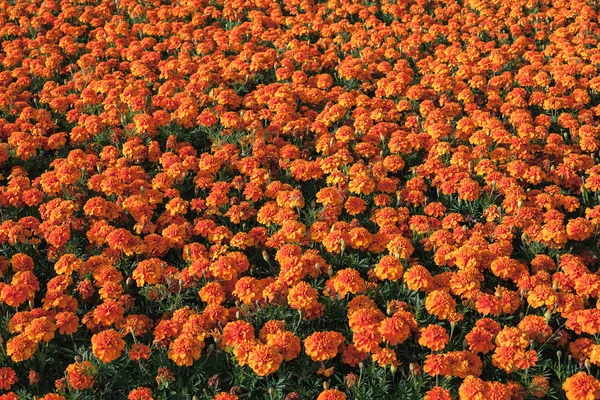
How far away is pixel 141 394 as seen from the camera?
12.6ft

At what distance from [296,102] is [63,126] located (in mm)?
2630

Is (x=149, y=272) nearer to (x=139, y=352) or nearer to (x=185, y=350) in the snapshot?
(x=139, y=352)

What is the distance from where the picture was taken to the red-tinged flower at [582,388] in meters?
3.64

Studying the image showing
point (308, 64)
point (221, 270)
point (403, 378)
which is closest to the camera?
point (403, 378)

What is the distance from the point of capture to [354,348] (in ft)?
13.6

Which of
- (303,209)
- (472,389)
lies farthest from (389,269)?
(303,209)

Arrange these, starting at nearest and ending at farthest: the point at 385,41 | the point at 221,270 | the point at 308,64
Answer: the point at 221,270
the point at 308,64
the point at 385,41

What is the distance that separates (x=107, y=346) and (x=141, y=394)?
15.1 inches

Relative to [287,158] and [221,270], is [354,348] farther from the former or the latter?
[287,158]

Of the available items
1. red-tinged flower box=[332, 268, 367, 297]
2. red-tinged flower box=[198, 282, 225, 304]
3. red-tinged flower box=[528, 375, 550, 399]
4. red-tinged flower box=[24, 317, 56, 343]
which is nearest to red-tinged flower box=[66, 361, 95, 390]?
red-tinged flower box=[24, 317, 56, 343]

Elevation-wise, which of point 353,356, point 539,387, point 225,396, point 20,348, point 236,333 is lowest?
point 539,387

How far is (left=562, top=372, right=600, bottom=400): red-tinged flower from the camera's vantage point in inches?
143

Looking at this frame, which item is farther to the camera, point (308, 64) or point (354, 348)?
point (308, 64)

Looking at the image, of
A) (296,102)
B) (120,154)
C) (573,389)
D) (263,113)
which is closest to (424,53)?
(296,102)
